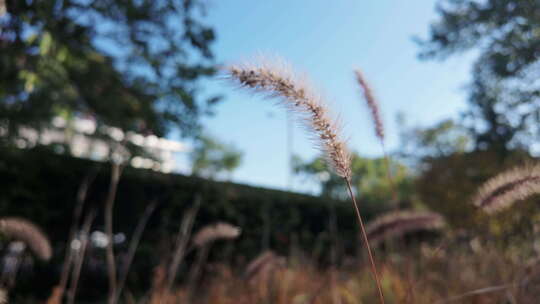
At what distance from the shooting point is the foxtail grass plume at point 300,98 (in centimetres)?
97

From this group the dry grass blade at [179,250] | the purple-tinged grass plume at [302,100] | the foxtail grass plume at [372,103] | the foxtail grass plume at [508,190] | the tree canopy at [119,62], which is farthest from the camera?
the tree canopy at [119,62]

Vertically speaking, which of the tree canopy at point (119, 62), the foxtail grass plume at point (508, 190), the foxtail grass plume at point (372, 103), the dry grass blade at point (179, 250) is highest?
the tree canopy at point (119, 62)

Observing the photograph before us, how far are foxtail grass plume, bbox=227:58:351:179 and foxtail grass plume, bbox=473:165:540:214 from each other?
68 centimetres

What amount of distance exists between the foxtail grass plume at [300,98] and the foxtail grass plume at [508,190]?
0.68 m

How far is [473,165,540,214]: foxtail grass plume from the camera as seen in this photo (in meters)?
1.26

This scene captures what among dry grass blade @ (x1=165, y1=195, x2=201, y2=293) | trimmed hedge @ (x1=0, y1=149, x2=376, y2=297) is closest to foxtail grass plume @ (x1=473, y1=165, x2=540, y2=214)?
dry grass blade @ (x1=165, y1=195, x2=201, y2=293)

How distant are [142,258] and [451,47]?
9370mm

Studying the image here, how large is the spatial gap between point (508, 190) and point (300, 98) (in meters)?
0.84

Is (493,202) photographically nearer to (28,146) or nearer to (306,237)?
(28,146)

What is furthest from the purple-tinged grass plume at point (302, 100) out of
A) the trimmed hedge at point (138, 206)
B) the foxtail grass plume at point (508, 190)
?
the trimmed hedge at point (138, 206)

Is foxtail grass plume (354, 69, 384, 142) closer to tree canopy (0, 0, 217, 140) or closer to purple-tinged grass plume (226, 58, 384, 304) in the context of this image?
purple-tinged grass plume (226, 58, 384, 304)

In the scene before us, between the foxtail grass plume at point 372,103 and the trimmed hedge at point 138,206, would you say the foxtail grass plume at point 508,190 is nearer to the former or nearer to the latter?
the foxtail grass plume at point 372,103

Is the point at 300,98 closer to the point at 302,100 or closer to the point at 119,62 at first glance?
the point at 302,100

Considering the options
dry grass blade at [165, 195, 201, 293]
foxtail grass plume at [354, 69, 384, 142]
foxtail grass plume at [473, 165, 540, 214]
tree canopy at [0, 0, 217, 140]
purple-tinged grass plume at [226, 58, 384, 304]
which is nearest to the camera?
purple-tinged grass plume at [226, 58, 384, 304]
